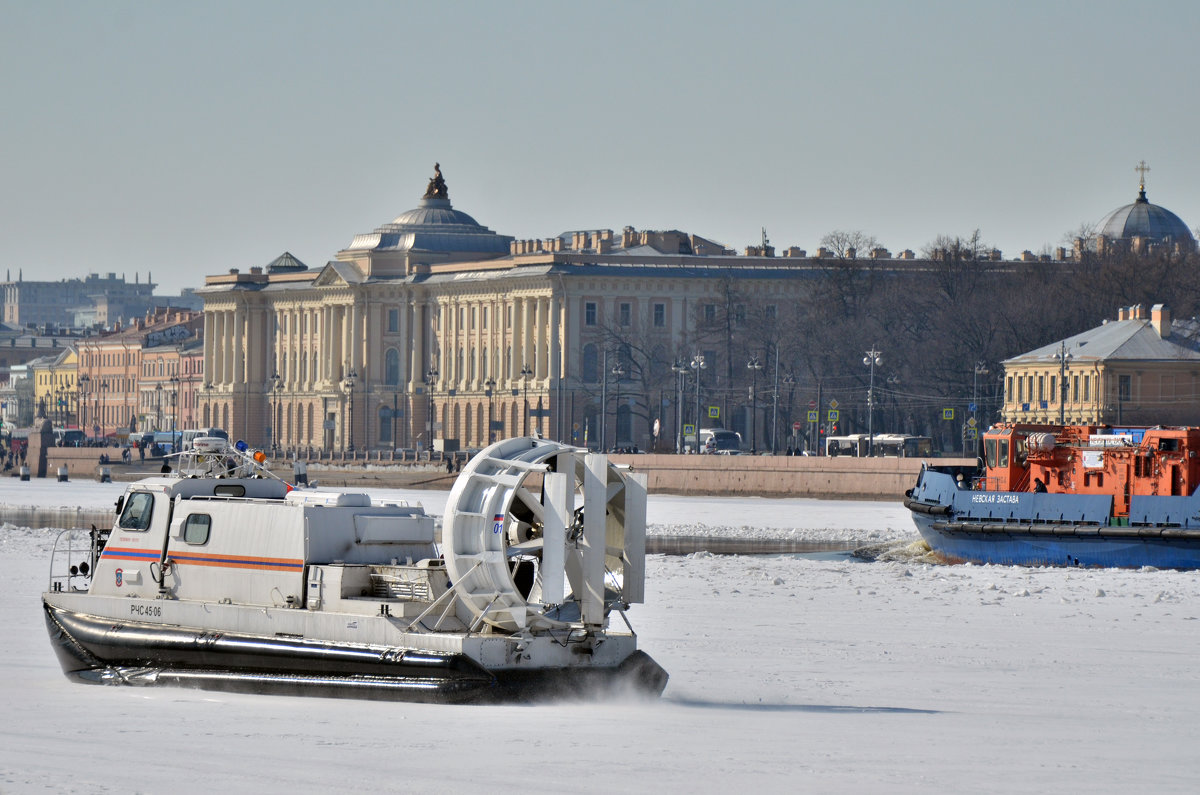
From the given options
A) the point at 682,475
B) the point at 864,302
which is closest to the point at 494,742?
the point at 682,475

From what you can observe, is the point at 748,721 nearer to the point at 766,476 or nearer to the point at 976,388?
the point at 766,476

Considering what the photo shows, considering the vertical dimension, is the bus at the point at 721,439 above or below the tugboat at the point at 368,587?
above

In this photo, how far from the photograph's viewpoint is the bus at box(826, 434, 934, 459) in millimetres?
96812

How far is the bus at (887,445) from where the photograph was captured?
96812mm

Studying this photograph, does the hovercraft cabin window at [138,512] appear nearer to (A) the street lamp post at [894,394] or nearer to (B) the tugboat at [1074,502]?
(B) the tugboat at [1074,502]

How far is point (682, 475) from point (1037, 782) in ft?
232

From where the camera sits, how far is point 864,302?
113 m

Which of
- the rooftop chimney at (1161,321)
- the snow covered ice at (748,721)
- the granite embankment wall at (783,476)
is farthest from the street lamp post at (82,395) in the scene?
the snow covered ice at (748,721)

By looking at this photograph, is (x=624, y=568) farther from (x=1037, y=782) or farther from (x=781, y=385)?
(x=781, y=385)

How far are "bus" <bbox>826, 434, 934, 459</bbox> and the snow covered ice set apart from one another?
65.1 m

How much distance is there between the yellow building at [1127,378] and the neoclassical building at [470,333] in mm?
23803

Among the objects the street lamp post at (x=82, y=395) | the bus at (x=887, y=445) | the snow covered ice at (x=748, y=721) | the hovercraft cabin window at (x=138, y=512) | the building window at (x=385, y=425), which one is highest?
the street lamp post at (x=82, y=395)

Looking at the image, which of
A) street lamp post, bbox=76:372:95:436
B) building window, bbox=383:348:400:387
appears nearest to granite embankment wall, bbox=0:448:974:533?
building window, bbox=383:348:400:387

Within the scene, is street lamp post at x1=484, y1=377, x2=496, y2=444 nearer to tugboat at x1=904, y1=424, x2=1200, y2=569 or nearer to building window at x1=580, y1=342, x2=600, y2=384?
building window at x1=580, y1=342, x2=600, y2=384
